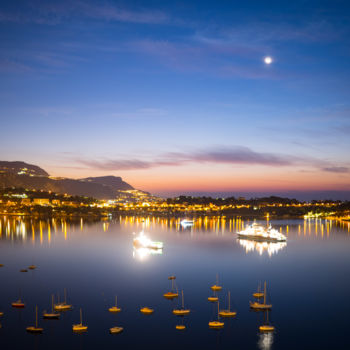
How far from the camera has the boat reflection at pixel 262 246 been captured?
2345 inches

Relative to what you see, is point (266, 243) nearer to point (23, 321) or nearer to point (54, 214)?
point (23, 321)

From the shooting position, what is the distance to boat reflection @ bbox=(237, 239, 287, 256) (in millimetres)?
59556

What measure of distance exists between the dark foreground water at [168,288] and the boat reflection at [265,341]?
0.06 meters

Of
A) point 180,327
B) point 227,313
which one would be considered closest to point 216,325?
point 227,313

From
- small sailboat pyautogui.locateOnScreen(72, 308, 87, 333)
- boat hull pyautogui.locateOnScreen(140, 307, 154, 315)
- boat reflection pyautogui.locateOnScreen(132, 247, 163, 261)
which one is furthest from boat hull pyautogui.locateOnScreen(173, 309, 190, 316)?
boat reflection pyautogui.locateOnScreen(132, 247, 163, 261)

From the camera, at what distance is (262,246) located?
216 ft

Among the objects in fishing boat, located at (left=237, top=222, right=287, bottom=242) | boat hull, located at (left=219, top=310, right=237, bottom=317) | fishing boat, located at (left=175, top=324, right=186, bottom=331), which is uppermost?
fishing boat, located at (left=237, top=222, right=287, bottom=242)

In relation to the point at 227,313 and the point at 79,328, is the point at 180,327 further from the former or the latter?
the point at 79,328

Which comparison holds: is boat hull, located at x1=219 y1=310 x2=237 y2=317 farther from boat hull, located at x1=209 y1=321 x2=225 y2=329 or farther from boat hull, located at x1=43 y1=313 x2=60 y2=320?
boat hull, located at x1=43 y1=313 x2=60 y2=320

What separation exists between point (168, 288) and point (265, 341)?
43.3 ft

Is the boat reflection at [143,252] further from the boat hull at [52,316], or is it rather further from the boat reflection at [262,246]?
the boat hull at [52,316]

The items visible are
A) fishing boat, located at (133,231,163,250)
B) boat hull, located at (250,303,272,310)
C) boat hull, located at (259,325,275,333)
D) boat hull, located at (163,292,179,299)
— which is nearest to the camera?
boat hull, located at (259,325,275,333)

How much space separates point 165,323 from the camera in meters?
25.4

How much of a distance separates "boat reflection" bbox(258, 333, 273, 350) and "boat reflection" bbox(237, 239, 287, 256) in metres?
33.9
